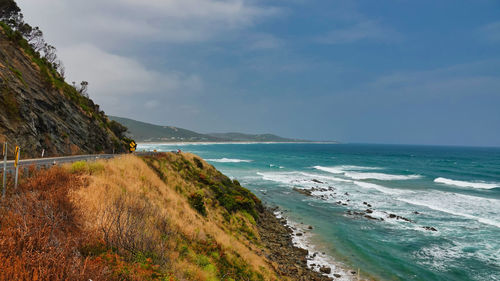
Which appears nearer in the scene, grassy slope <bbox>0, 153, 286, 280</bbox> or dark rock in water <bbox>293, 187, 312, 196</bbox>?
grassy slope <bbox>0, 153, 286, 280</bbox>

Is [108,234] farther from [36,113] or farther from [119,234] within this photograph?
[36,113]

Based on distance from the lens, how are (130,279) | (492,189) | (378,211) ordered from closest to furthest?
(130,279), (378,211), (492,189)

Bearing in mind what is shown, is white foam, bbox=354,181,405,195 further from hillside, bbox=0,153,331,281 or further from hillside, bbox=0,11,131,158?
hillside, bbox=0,11,131,158

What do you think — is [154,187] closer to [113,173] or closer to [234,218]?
[113,173]

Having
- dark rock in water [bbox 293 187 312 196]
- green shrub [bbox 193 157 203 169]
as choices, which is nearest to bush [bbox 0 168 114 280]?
green shrub [bbox 193 157 203 169]

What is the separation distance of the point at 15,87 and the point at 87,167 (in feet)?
49.0

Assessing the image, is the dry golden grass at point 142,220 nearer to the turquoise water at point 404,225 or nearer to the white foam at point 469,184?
the turquoise water at point 404,225

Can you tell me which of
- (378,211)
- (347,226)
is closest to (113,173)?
(347,226)

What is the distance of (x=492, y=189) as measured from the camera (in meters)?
44.9

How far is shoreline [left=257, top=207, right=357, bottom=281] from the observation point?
16.0 meters

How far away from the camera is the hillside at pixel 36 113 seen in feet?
61.2

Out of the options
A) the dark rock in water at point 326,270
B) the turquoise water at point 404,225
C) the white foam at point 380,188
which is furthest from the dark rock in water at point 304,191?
the dark rock in water at point 326,270

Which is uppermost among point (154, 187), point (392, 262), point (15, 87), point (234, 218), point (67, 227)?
point (15, 87)

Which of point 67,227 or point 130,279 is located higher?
point 67,227
